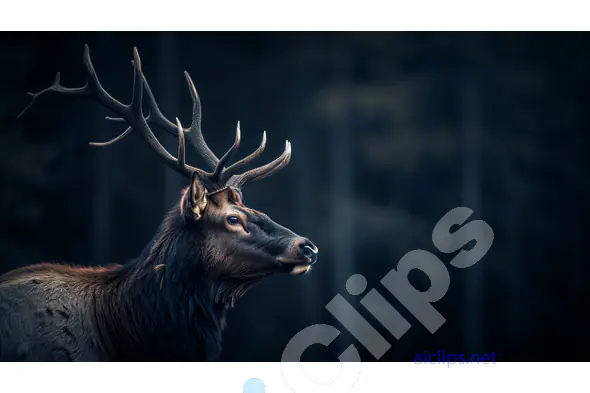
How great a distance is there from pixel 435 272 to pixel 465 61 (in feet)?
4.53

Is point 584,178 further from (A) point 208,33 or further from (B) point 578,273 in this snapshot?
(A) point 208,33

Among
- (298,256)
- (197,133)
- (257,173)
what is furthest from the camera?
(197,133)

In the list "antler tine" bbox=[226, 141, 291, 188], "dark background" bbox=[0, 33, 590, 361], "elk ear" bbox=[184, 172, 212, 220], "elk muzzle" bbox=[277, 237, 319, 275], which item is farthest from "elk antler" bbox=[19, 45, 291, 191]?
"dark background" bbox=[0, 33, 590, 361]

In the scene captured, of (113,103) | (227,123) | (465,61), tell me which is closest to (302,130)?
(227,123)

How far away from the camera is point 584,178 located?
426cm

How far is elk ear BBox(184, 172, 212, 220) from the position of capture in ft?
9.68

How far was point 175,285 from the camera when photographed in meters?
3.01

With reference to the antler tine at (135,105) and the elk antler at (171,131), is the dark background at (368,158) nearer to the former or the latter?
the elk antler at (171,131)
